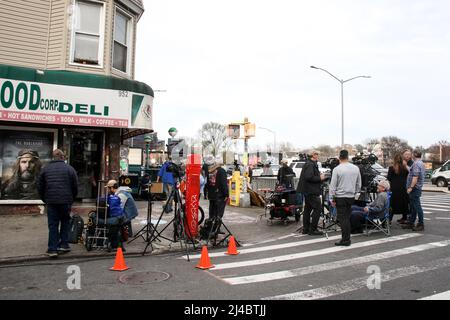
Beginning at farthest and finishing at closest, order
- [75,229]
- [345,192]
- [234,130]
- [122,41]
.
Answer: [234,130]
[122,41]
[345,192]
[75,229]

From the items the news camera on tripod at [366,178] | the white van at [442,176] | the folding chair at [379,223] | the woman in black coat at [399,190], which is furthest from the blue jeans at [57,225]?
the white van at [442,176]

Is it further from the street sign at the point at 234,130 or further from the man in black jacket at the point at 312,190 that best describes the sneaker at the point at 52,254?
the street sign at the point at 234,130

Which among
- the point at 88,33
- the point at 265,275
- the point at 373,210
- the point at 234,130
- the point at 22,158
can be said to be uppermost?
the point at 88,33

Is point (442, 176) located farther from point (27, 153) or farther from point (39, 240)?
point (39, 240)

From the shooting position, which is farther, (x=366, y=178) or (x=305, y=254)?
(x=366, y=178)

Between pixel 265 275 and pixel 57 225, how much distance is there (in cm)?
415

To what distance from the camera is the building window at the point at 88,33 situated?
12016mm

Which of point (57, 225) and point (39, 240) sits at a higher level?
point (57, 225)

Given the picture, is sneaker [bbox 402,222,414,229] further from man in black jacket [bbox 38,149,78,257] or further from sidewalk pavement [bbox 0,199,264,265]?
man in black jacket [bbox 38,149,78,257]

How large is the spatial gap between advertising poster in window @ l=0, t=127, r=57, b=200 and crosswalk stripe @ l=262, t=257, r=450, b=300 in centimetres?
932

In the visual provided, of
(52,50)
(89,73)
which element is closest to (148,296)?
(89,73)

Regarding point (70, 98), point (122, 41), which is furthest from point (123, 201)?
point (122, 41)

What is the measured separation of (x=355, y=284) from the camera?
5348 mm

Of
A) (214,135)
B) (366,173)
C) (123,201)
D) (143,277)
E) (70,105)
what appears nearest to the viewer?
(143,277)
